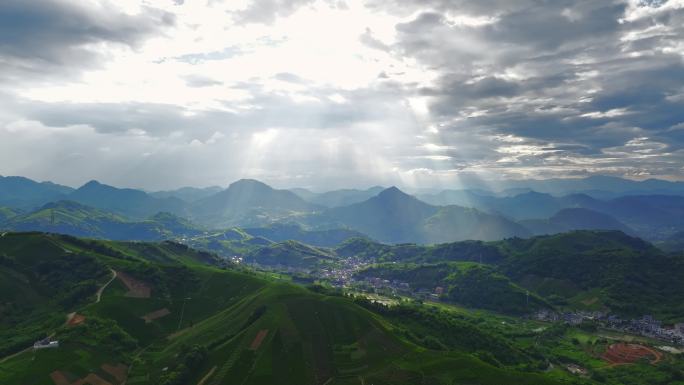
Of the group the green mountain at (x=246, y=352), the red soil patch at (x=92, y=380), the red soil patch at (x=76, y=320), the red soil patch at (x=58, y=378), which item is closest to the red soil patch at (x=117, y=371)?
the green mountain at (x=246, y=352)

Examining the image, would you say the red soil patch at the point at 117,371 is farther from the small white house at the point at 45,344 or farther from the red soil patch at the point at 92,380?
the small white house at the point at 45,344

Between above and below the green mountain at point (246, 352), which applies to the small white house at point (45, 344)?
above

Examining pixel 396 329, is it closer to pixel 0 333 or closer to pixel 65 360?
pixel 65 360

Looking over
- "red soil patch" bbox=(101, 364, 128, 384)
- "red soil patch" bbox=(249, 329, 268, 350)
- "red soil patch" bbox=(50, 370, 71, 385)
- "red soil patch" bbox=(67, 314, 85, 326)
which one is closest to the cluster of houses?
"red soil patch" bbox=(67, 314, 85, 326)

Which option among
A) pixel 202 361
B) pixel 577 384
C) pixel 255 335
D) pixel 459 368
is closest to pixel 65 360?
pixel 202 361

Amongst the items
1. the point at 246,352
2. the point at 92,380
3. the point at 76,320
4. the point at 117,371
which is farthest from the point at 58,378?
the point at 246,352

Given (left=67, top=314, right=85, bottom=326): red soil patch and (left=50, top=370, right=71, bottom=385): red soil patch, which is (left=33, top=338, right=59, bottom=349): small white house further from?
(left=50, top=370, right=71, bottom=385): red soil patch

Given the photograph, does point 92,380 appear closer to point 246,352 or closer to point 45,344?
point 45,344
